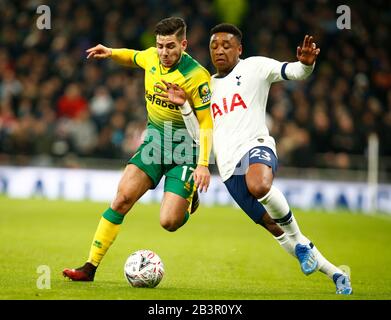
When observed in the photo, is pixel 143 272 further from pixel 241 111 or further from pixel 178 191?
pixel 241 111

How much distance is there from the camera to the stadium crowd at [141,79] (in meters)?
19.2

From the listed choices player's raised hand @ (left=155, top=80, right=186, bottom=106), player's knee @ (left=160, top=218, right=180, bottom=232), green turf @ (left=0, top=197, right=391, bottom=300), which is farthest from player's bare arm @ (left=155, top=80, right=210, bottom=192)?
green turf @ (left=0, top=197, right=391, bottom=300)

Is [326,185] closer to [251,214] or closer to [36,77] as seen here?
[36,77]

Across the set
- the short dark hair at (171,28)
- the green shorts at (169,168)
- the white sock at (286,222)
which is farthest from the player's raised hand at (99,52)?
the white sock at (286,222)

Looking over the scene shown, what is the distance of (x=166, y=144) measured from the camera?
865 cm

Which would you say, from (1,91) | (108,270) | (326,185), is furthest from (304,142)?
(108,270)

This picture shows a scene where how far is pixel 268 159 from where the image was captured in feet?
25.8

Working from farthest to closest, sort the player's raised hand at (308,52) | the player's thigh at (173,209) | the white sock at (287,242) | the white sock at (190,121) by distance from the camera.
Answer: the player's thigh at (173,209) < the white sock at (190,121) < the white sock at (287,242) < the player's raised hand at (308,52)

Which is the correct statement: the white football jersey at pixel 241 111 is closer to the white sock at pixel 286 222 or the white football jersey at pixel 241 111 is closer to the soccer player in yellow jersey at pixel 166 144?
the soccer player in yellow jersey at pixel 166 144

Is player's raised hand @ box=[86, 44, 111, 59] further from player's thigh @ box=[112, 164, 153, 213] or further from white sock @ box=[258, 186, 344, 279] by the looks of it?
white sock @ box=[258, 186, 344, 279]

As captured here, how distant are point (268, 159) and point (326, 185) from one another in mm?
11780

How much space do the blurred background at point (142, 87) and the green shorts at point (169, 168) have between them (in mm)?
9996
